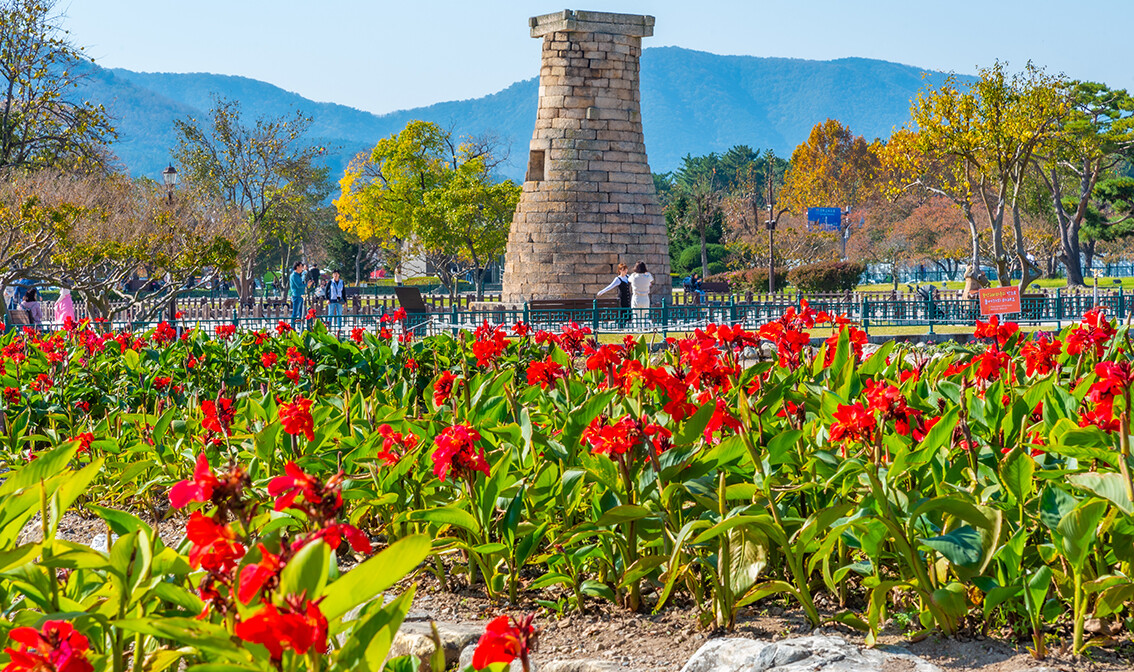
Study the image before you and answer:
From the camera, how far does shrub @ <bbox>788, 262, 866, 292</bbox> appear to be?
1479 inches

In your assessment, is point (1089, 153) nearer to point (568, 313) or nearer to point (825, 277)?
point (825, 277)

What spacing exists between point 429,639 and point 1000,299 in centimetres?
962

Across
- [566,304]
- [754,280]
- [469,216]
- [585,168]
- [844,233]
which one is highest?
[844,233]

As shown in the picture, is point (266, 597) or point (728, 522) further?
point (728, 522)

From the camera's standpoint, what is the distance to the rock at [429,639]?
10.3 ft

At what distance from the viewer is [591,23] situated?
21.5 meters

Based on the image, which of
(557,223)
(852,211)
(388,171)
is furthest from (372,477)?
(852,211)

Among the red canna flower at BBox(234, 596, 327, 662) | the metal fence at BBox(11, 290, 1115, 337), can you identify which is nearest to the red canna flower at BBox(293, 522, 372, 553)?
the red canna flower at BBox(234, 596, 327, 662)

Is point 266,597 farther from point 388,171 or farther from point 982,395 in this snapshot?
point 388,171

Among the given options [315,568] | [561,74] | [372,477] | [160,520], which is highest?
[561,74]

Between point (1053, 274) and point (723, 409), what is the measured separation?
55595 mm

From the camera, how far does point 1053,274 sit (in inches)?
2092

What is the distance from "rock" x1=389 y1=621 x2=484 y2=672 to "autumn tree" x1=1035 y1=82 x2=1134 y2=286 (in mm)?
35087

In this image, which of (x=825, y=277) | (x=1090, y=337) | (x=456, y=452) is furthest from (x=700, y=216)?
(x=456, y=452)
